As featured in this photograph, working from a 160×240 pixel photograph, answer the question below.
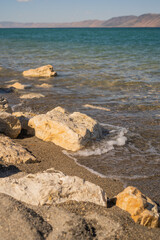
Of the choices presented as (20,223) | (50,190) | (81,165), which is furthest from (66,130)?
(20,223)

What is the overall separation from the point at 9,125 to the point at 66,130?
1075 millimetres

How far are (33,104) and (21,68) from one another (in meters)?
7.85

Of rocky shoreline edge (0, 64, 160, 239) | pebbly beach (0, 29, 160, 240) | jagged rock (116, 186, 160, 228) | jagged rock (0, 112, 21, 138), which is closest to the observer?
rocky shoreline edge (0, 64, 160, 239)

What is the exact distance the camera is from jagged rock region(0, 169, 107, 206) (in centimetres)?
284

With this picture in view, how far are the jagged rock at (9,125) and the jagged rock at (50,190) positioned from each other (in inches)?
78.6

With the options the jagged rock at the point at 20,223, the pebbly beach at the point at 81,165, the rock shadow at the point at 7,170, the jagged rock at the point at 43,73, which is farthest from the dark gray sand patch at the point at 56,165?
the jagged rock at the point at 43,73

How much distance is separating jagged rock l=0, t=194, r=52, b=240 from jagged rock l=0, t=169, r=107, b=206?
20cm

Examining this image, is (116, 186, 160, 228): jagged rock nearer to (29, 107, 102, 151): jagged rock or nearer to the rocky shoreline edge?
the rocky shoreline edge

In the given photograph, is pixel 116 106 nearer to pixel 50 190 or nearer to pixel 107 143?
pixel 107 143

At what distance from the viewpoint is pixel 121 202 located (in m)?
2.97

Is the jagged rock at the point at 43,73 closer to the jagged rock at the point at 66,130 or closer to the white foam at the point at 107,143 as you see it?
the white foam at the point at 107,143

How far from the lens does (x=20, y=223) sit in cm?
239

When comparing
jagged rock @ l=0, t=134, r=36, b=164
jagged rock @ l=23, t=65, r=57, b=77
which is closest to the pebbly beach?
jagged rock @ l=0, t=134, r=36, b=164

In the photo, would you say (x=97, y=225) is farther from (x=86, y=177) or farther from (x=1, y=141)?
(x=1, y=141)
